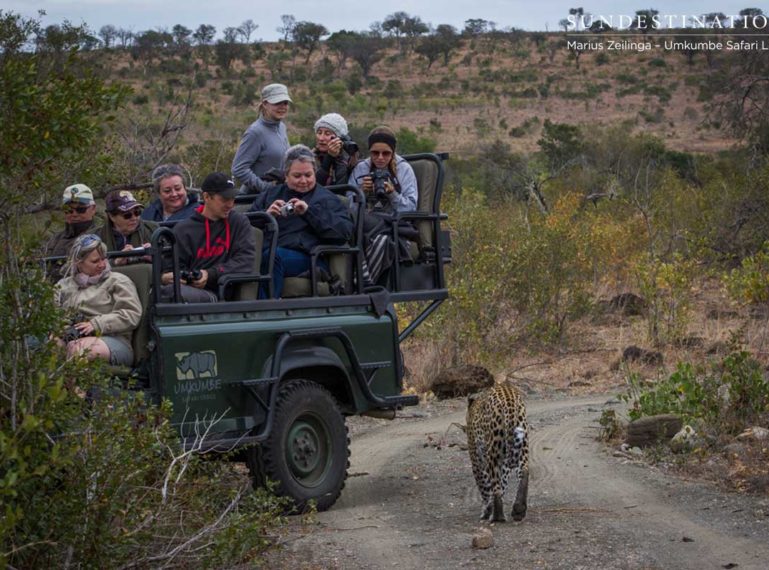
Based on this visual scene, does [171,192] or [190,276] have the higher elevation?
[171,192]

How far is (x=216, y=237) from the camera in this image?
834 centimetres

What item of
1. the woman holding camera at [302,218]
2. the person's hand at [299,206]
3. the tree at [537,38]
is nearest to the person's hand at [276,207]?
Answer: the woman holding camera at [302,218]

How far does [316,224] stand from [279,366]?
1.23m

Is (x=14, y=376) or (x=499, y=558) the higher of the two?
(x=14, y=376)

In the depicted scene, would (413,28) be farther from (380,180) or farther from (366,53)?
(380,180)

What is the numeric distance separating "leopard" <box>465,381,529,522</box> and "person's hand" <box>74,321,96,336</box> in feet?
7.83

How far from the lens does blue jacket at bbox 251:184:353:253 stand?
900 cm

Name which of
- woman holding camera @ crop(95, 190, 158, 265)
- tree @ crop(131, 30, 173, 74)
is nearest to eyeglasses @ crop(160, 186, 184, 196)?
woman holding camera @ crop(95, 190, 158, 265)

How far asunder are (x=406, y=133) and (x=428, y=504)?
31085mm

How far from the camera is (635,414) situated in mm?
11133

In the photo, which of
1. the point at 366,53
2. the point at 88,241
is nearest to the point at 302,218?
the point at 88,241

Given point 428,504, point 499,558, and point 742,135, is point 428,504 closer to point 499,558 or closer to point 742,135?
point 499,558

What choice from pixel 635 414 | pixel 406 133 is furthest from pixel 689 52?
pixel 635 414

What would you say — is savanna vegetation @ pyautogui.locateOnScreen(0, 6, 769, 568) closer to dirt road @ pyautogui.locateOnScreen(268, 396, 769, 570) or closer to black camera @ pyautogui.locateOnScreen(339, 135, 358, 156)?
dirt road @ pyautogui.locateOnScreen(268, 396, 769, 570)
